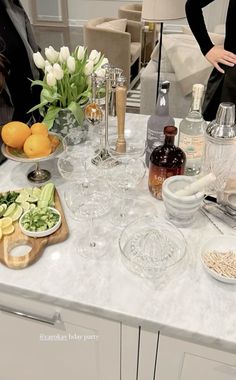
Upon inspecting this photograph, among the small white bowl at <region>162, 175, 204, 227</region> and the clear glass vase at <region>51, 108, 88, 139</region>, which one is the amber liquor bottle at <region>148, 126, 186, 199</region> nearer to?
the small white bowl at <region>162, 175, 204, 227</region>

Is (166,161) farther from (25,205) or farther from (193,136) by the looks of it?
(25,205)

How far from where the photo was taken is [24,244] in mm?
889

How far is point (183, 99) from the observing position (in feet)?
8.70

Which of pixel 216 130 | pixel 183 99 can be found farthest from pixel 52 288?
pixel 183 99

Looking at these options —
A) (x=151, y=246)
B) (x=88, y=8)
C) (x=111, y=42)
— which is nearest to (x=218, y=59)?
(x=151, y=246)

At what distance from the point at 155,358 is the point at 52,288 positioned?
0.88 ft

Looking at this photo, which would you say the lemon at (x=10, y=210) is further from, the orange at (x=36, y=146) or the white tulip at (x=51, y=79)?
the white tulip at (x=51, y=79)

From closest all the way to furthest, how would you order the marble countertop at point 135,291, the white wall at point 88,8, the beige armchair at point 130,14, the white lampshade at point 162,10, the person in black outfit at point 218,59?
the marble countertop at point 135,291 → the person in black outfit at point 218,59 → the white lampshade at point 162,10 → the beige armchair at point 130,14 → the white wall at point 88,8

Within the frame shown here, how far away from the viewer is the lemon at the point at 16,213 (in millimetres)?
937

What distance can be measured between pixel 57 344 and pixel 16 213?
0.33 metres

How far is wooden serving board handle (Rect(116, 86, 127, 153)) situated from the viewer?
108 cm

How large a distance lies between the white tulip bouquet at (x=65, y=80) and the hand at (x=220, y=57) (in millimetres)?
759

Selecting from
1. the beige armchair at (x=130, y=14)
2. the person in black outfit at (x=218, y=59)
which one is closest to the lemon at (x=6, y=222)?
the person in black outfit at (x=218, y=59)

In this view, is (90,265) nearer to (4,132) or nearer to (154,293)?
(154,293)
